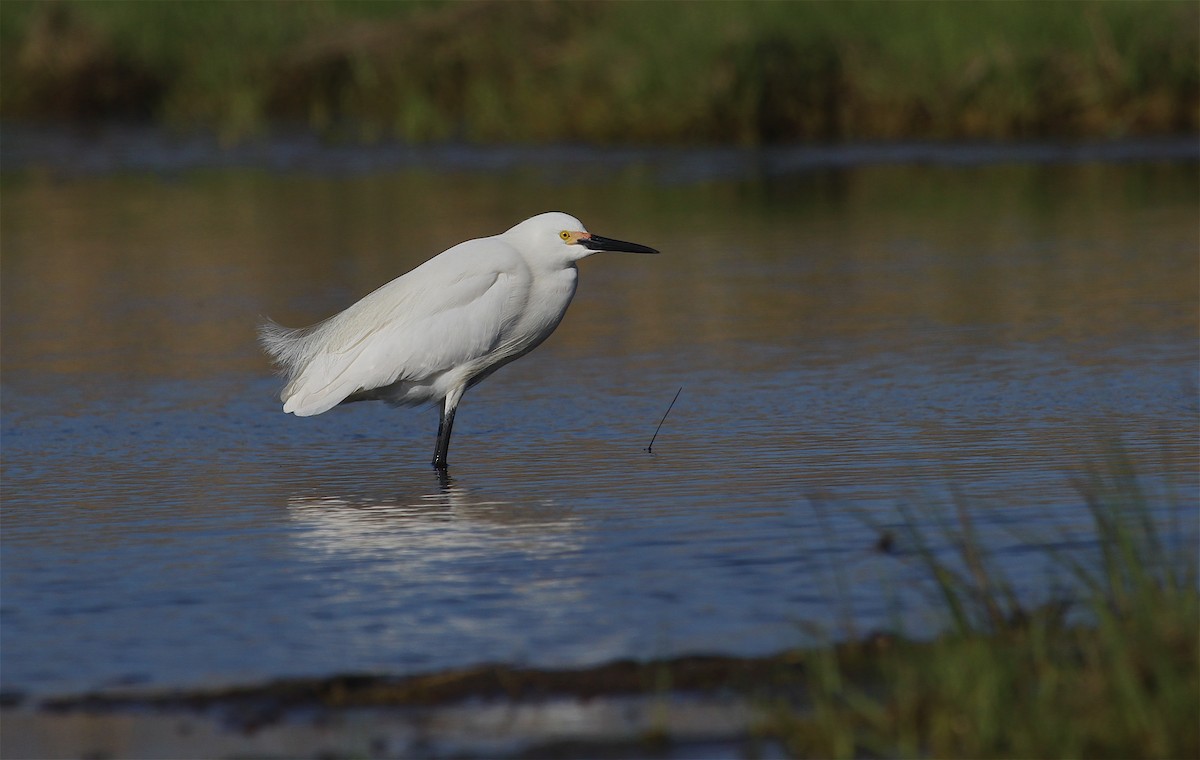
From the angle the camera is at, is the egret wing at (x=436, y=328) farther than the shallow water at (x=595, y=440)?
Yes

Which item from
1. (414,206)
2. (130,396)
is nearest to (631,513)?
(130,396)

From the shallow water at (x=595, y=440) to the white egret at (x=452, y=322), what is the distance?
1.10 ft

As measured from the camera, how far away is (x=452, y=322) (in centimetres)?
794

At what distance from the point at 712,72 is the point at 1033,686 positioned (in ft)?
62.3

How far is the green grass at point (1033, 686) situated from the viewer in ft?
13.2

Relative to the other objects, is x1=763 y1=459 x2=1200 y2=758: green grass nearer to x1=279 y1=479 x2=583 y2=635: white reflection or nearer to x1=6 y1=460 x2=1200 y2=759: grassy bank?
x1=6 y1=460 x2=1200 y2=759: grassy bank

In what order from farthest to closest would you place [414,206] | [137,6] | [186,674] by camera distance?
[137,6]
[414,206]
[186,674]

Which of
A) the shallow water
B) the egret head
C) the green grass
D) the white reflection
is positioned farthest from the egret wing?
the green grass

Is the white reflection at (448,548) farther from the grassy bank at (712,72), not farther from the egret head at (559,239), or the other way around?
the grassy bank at (712,72)

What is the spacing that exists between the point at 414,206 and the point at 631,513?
12.4 metres

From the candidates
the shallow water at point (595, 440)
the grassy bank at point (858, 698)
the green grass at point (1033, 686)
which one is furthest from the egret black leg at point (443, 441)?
the green grass at point (1033, 686)

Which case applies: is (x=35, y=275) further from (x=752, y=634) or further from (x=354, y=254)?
(x=752, y=634)

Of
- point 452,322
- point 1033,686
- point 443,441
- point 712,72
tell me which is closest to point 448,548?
point 443,441

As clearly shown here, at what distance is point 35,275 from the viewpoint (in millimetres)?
14820
